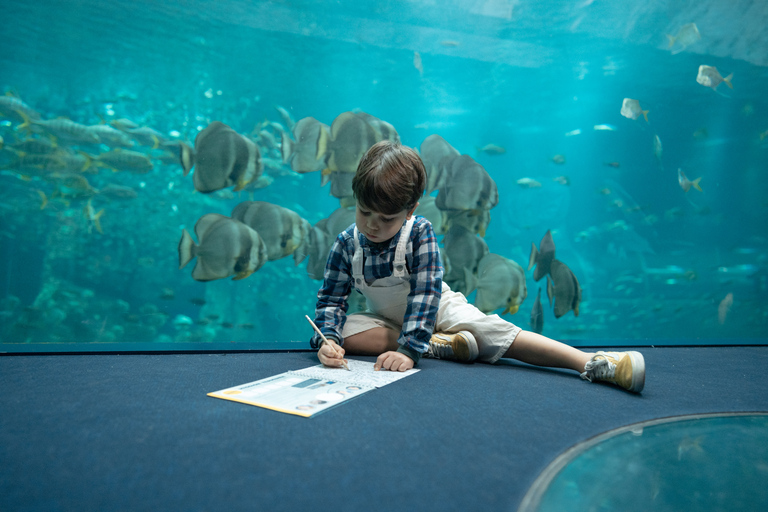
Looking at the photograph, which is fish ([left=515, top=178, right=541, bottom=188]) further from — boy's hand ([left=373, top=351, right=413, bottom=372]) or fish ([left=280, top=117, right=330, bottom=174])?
boy's hand ([left=373, top=351, right=413, bottom=372])

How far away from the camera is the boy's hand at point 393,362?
A: 1573 millimetres

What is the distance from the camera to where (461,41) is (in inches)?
120

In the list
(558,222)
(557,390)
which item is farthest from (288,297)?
(558,222)

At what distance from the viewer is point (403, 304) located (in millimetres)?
1896

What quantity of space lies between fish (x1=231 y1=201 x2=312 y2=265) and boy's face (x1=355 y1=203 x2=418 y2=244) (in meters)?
1.05

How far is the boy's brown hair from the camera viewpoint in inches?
57.6

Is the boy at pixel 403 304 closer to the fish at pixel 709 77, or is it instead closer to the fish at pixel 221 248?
the fish at pixel 221 248

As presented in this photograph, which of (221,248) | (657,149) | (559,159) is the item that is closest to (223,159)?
(221,248)

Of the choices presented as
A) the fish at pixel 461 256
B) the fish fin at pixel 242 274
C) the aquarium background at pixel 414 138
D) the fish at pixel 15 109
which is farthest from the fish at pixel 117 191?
the fish at pixel 461 256

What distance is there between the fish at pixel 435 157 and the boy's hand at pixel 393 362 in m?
1.34

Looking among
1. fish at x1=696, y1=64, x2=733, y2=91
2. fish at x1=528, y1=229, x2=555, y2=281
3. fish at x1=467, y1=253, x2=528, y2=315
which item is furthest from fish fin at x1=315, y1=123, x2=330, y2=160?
fish at x1=696, y1=64, x2=733, y2=91

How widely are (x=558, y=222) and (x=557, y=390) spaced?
2.40 meters

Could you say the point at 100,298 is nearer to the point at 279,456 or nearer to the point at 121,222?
the point at 121,222

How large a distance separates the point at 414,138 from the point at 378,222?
164 centimetres
